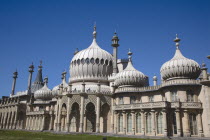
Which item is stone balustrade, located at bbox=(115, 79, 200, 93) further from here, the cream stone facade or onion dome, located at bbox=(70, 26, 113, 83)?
onion dome, located at bbox=(70, 26, 113, 83)

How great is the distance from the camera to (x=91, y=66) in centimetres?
4988

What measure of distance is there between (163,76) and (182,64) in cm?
409

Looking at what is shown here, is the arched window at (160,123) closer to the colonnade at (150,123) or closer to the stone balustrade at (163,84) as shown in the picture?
the colonnade at (150,123)

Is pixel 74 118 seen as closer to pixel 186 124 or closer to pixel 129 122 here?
pixel 129 122

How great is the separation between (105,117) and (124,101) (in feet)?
18.3

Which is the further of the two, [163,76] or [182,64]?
[163,76]

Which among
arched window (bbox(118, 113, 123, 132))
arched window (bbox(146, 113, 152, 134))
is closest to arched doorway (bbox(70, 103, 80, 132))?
arched window (bbox(118, 113, 123, 132))

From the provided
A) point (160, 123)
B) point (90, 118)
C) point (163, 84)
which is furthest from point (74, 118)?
point (163, 84)

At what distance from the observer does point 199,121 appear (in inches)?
1287

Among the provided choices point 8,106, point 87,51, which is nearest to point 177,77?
point 87,51

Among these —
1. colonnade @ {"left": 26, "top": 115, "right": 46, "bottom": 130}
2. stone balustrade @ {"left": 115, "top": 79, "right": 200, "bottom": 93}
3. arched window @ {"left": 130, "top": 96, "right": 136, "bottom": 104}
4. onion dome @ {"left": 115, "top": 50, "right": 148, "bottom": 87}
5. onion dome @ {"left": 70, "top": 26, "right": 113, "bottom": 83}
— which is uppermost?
onion dome @ {"left": 70, "top": 26, "right": 113, "bottom": 83}

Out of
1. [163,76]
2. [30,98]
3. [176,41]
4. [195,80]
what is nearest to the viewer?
[195,80]

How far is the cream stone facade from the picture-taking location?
33219mm

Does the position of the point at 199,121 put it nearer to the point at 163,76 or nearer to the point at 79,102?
the point at 163,76
